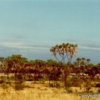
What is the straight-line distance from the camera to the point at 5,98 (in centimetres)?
2034

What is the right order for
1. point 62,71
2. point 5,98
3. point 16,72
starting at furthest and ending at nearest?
point 16,72
point 62,71
point 5,98

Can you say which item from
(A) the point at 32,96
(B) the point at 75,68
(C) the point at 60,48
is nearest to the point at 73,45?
(C) the point at 60,48

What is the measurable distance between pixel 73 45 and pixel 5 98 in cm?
7132

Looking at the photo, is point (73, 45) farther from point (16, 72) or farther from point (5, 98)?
point (5, 98)

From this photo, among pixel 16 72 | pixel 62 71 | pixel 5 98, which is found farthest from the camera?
pixel 16 72

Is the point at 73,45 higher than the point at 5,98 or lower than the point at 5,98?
higher

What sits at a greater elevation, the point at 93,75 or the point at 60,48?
the point at 60,48

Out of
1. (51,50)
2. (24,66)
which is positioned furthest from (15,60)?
(51,50)

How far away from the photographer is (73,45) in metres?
91.2

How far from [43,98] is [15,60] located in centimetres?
7608

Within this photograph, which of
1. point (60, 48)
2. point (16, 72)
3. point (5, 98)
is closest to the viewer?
point (5, 98)

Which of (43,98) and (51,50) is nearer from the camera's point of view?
→ (43,98)

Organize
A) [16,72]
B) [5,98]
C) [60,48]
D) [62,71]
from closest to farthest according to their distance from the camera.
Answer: [5,98] → [62,71] → [60,48] → [16,72]

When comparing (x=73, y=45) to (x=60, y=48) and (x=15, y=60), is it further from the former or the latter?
(x=15, y=60)
